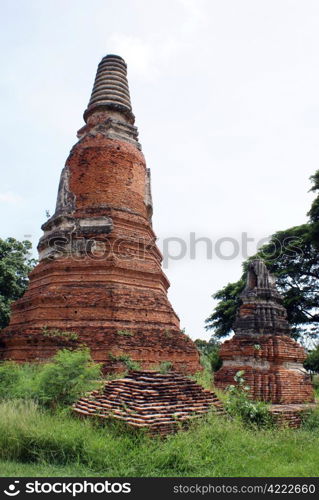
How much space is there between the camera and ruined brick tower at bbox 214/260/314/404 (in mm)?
8484

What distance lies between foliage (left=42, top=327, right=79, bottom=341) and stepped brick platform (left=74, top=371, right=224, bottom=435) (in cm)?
304

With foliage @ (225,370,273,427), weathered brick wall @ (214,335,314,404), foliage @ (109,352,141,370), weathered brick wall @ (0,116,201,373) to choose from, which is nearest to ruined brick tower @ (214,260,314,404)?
weathered brick wall @ (214,335,314,404)

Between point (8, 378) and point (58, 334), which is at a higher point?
point (58, 334)

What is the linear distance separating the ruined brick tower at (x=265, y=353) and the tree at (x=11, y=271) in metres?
11.6

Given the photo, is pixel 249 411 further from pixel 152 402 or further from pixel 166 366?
pixel 166 366

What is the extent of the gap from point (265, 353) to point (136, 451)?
4.70 m

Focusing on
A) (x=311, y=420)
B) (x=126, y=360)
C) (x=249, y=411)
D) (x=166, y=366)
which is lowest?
(x=311, y=420)

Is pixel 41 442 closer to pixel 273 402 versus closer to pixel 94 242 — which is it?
pixel 273 402

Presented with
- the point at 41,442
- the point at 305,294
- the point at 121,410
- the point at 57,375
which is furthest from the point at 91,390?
the point at 305,294

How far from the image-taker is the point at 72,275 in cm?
1070

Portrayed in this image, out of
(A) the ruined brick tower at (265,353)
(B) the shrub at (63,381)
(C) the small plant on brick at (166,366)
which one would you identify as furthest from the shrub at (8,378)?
(A) the ruined brick tower at (265,353)

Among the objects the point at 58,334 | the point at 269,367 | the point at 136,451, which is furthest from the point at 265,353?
the point at 136,451

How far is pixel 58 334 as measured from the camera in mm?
9500

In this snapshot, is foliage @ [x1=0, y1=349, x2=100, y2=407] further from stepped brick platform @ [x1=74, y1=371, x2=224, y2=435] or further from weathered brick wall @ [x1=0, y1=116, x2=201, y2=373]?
weathered brick wall @ [x1=0, y1=116, x2=201, y2=373]
